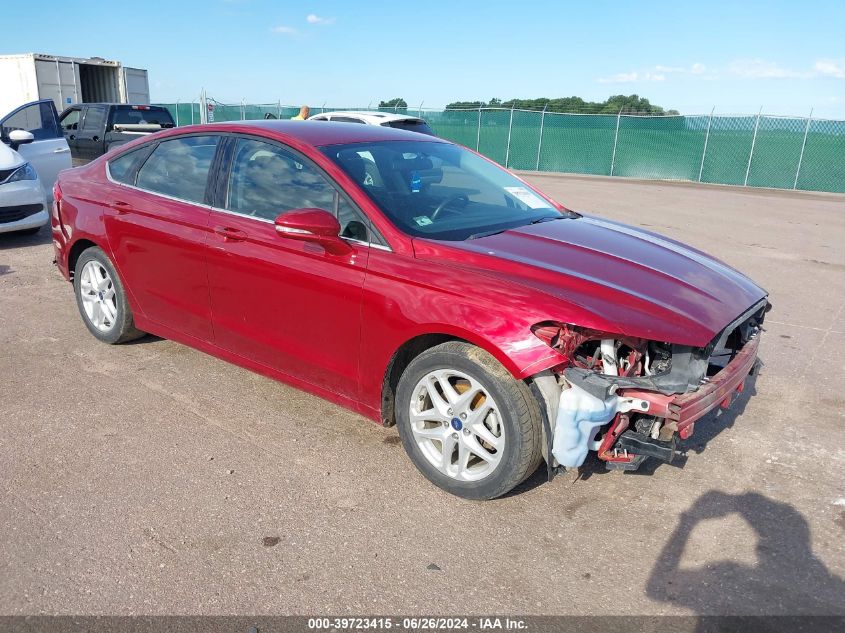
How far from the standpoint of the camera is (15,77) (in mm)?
18375

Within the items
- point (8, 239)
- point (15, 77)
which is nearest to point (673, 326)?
→ point (8, 239)

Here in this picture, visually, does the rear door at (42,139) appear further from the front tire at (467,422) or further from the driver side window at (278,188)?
the front tire at (467,422)

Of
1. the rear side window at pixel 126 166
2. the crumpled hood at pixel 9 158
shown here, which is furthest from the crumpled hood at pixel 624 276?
the crumpled hood at pixel 9 158

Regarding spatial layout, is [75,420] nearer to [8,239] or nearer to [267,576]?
[267,576]

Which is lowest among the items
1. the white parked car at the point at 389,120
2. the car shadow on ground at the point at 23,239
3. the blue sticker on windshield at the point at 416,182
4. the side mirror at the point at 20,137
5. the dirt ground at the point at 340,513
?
the car shadow on ground at the point at 23,239

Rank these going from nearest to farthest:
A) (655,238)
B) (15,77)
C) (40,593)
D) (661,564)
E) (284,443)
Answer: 1. (40,593)
2. (661,564)
3. (284,443)
4. (655,238)
5. (15,77)

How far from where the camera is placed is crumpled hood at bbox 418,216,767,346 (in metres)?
3.02

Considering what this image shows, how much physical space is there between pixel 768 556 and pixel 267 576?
2.09 metres

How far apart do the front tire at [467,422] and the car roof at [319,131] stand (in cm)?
152

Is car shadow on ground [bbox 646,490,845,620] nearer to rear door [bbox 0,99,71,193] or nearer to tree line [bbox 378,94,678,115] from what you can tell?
rear door [bbox 0,99,71,193]

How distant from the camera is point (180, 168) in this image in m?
4.49

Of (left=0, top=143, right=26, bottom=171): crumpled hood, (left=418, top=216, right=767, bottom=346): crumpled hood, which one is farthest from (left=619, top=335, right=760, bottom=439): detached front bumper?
(left=0, top=143, right=26, bottom=171): crumpled hood

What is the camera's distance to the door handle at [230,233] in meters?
3.98

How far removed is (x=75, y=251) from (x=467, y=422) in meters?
3.68
